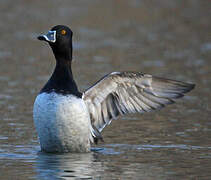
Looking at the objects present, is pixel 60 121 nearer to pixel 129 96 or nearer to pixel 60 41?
pixel 60 41

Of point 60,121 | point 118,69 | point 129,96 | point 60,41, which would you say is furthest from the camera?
point 118,69

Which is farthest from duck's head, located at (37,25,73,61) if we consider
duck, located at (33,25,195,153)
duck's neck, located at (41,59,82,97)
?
duck's neck, located at (41,59,82,97)

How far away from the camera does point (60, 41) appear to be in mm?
9680

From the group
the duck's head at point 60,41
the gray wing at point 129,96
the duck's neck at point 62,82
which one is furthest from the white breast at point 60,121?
the duck's head at point 60,41

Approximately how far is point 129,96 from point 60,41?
140 centimetres

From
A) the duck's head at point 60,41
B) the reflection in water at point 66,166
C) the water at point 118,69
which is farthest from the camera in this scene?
the duck's head at point 60,41

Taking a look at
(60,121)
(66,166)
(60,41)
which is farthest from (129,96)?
(66,166)

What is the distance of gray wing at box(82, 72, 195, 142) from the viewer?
9922 mm

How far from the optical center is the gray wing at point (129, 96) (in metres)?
9.92

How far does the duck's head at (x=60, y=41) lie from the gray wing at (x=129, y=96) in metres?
0.70

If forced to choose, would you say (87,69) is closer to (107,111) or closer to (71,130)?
(107,111)

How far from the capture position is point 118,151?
951 cm

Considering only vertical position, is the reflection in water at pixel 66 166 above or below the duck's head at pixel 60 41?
below

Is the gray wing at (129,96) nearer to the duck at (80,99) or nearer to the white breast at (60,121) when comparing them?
the duck at (80,99)
